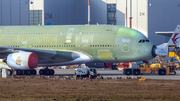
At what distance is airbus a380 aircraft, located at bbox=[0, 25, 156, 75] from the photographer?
1271 inches

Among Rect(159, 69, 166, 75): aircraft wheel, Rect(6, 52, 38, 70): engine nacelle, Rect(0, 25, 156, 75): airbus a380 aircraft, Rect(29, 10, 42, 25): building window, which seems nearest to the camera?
Rect(6, 52, 38, 70): engine nacelle

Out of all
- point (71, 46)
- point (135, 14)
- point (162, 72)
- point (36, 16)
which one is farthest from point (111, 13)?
point (71, 46)

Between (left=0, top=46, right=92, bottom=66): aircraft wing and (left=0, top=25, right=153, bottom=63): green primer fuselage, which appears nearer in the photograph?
(left=0, top=25, right=153, bottom=63): green primer fuselage

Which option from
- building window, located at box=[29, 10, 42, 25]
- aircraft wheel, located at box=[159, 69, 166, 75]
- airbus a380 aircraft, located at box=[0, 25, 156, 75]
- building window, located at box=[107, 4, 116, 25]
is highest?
building window, located at box=[107, 4, 116, 25]

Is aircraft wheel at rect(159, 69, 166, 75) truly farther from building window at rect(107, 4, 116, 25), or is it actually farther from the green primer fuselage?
building window at rect(107, 4, 116, 25)

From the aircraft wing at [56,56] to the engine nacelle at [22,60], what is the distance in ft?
5.03

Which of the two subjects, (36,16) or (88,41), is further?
(36,16)

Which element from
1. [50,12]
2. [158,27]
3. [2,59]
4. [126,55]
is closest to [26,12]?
[50,12]

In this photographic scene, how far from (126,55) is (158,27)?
62.0 meters

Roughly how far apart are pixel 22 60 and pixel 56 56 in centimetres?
439

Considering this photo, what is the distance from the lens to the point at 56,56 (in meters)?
34.1

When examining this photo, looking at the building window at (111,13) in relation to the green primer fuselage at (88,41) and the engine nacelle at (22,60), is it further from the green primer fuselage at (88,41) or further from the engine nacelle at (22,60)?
the engine nacelle at (22,60)

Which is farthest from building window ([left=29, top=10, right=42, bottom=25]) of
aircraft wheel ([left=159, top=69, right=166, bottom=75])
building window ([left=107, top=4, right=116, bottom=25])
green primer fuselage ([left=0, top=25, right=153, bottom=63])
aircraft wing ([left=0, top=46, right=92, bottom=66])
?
aircraft wheel ([left=159, top=69, right=166, bottom=75])

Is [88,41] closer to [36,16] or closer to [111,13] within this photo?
[36,16]
